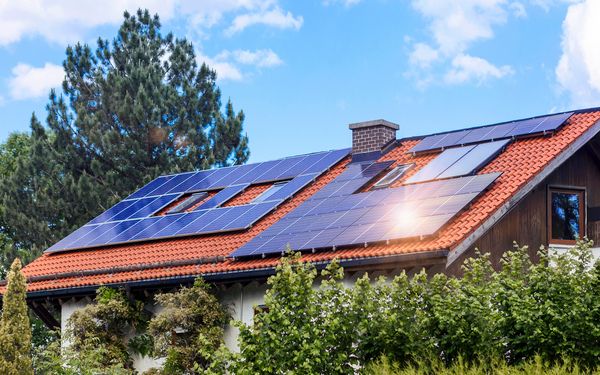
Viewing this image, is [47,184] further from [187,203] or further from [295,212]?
[295,212]

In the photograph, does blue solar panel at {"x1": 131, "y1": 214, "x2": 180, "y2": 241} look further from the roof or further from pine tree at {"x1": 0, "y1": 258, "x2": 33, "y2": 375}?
pine tree at {"x1": 0, "y1": 258, "x2": 33, "y2": 375}

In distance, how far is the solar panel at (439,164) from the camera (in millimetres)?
25609

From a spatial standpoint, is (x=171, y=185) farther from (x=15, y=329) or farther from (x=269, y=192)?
(x=15, y=329)

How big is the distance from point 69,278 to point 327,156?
25.8 feet

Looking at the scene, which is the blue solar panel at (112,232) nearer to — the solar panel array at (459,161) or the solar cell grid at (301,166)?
the solar cell grid at (301,166)

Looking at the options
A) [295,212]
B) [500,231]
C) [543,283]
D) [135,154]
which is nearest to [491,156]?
[500,231]

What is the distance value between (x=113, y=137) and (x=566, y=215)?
2791 cm

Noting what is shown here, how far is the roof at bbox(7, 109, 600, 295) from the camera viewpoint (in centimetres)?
2217

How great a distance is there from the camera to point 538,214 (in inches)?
963

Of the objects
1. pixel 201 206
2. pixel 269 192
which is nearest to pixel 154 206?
pixel 201 206

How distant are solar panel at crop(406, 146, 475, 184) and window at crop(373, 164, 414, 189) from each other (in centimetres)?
65

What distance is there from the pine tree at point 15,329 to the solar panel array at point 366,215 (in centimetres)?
479

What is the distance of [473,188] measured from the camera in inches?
921

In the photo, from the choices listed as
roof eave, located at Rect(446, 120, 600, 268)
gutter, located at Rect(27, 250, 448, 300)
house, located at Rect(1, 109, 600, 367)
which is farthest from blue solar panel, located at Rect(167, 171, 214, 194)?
roof eave, located at Rect(446, 120, 600, 268)
